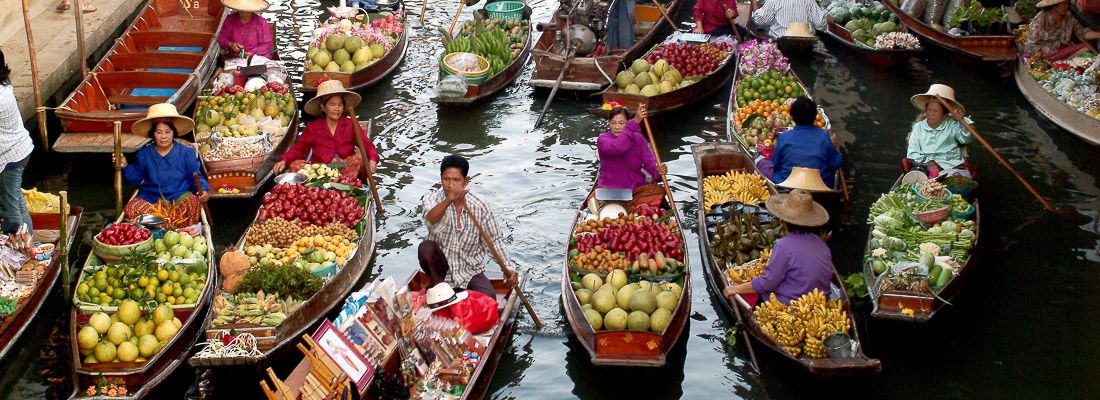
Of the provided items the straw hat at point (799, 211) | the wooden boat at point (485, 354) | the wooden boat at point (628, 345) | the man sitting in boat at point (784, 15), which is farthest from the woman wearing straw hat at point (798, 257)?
the man sitting in boat at point (784, 15)

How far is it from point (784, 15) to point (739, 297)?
310 inches

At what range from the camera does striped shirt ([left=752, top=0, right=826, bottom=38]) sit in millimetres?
14469

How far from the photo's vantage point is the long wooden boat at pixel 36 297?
7490 millimetres

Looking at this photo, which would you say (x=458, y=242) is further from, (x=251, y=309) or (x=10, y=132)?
(x=10, y=132)

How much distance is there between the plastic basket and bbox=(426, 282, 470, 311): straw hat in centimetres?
868

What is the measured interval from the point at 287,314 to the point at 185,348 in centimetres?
71

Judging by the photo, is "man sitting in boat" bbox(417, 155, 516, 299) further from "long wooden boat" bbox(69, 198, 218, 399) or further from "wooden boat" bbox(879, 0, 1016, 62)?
"wooden boat" bbox(879, 0, 1016, 62)

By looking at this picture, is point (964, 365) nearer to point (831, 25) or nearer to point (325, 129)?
point (325, 129)

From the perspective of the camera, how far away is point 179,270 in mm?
7766

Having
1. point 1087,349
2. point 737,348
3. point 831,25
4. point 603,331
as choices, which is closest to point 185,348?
point 603,331

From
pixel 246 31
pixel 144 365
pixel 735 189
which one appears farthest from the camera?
pixel 246 31

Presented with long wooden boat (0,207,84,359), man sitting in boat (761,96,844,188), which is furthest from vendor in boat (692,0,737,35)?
long wooden boat (0,207,84,359)

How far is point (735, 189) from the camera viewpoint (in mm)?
9594

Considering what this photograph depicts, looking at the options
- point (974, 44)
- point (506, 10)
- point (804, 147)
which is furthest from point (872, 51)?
point (804, 147)
